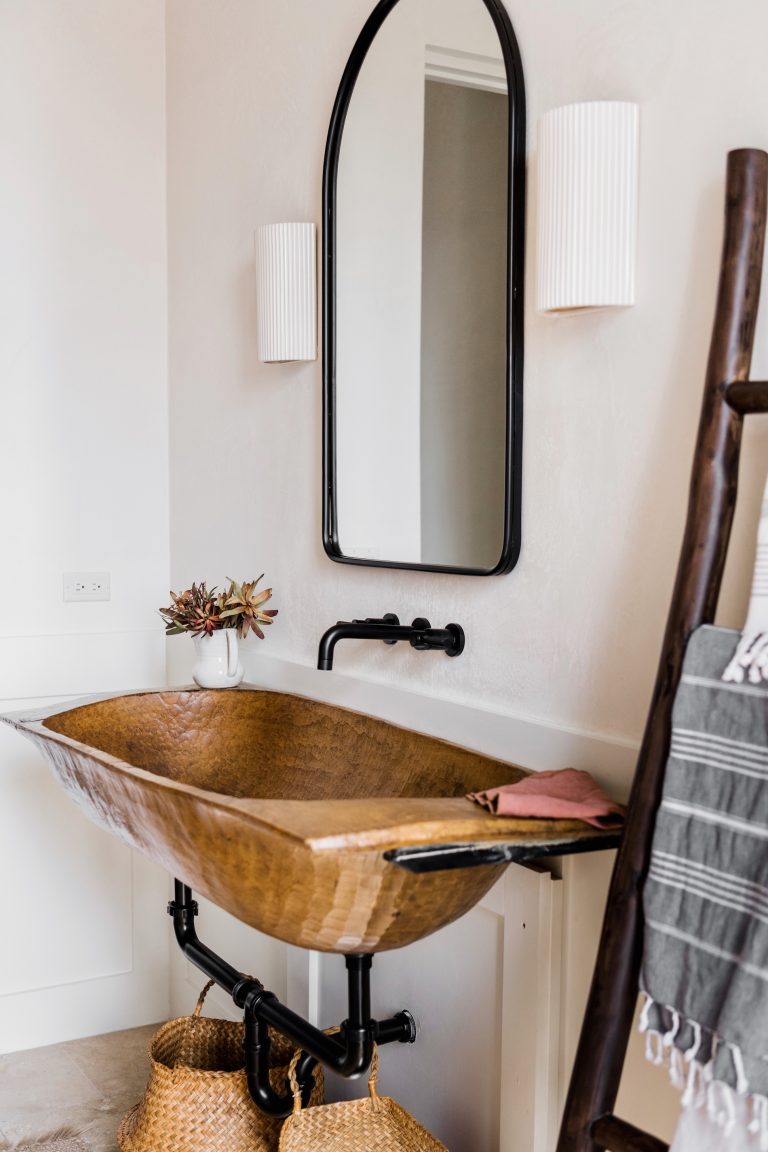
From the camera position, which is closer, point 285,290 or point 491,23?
point 491,23

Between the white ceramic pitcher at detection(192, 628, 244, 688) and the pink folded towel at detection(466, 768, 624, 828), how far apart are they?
950 mm

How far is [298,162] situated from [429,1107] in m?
1.68

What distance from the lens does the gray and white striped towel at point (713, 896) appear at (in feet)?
3.15

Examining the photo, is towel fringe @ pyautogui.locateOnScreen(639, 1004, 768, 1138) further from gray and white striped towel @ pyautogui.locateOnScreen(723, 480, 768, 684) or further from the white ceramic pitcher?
the white ceramic pitcher

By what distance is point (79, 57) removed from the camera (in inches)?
104

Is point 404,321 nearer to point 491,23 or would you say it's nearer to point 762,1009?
point 491,23

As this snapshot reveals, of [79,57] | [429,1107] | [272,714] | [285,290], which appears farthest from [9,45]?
[429,1107]

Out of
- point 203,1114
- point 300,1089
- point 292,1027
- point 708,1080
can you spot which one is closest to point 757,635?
point 708,1080

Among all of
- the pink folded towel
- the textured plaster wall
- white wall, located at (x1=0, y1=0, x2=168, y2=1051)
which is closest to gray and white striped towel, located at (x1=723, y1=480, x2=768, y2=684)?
the textured plaster wall

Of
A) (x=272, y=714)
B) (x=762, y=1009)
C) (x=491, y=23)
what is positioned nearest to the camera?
(x=762, y=1009)

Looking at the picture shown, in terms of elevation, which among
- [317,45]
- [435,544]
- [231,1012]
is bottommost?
[231,1012]

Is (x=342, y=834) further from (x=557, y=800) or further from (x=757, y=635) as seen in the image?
(x=757, y=635)

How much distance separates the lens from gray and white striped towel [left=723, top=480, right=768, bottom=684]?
101cm

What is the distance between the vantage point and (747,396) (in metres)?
1.09
